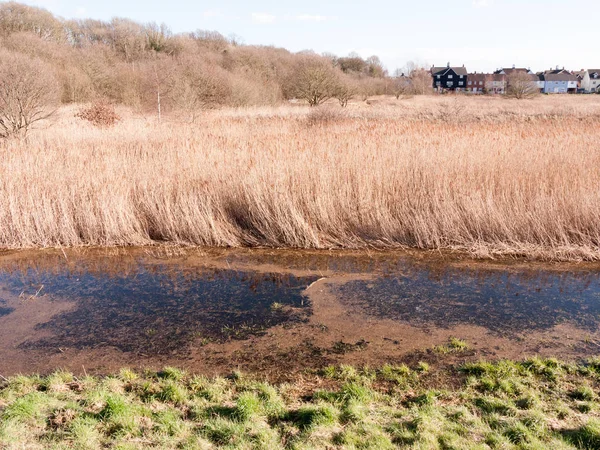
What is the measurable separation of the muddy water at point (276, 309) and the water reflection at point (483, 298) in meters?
0.02

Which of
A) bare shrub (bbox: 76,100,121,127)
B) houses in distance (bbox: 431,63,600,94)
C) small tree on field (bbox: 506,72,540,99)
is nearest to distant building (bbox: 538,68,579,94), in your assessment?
houses in distance (bbox: 431,63,600,94)

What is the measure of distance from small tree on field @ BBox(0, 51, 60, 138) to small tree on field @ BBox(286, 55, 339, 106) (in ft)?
47.1

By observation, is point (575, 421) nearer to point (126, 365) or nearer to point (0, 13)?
point (126, 365)

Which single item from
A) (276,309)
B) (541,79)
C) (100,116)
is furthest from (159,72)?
(541,79)

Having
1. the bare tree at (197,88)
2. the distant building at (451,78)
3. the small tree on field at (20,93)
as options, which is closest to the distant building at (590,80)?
the distant building at (451,78)

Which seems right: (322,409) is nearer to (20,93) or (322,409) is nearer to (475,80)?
(20,93)

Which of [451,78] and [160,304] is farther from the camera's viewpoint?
[451,78]

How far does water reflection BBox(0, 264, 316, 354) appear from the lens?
4371 mm

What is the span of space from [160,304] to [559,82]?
85.0m

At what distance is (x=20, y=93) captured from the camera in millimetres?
12148

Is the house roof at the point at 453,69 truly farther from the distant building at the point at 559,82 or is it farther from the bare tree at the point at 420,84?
the bare tree at the point at 420,84

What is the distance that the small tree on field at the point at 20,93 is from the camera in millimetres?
11984

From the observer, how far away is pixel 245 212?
24.0 feet

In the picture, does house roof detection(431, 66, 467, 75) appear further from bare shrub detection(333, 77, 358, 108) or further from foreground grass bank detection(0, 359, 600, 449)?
foreground grass bank detection(0, 359, 600, 449)
